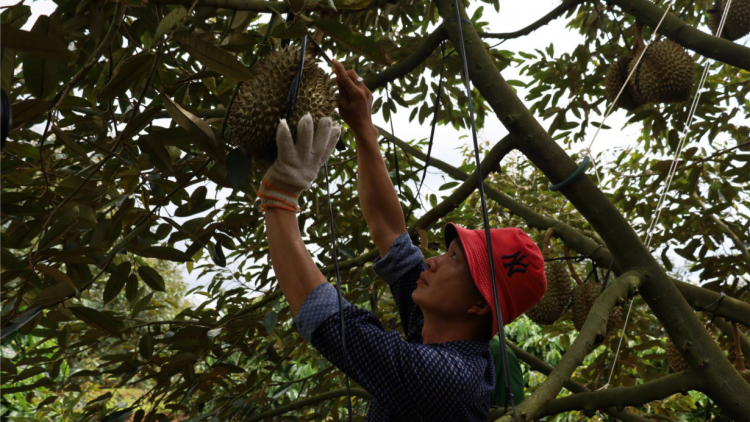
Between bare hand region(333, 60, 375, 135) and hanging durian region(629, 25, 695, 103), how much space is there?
1296 millimetres

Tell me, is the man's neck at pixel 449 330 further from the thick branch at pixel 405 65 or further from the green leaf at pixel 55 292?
the green leaf at pixel 55 292

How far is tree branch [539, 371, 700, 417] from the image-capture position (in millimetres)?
1541

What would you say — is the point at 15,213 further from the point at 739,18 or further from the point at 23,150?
the point at 739,18

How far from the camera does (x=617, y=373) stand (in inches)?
113

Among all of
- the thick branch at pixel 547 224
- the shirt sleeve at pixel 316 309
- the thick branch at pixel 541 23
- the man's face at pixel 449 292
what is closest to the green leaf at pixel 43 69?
the shirt sleeve at pixel 316 309

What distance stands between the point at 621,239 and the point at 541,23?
3.09ft

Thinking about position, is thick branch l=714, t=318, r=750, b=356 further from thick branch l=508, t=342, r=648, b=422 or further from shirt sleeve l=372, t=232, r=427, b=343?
shirt sleeve l=372, t=232, r=427, b=343

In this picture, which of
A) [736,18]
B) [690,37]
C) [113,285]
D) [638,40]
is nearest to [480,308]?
[113,285]

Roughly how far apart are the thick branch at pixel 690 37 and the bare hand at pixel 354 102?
1.13 metres

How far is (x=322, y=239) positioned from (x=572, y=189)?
3.75ft

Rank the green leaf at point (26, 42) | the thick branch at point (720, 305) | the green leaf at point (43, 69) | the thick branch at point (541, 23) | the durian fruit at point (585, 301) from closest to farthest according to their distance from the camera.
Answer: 1. the green leaf at point (26, 42)
2. the green leaf at point (43, 69)
3. the thick branch at point (720, 305)
4. the thick branch at point (541, 23)
5. the durian fruit at point (585, 301)

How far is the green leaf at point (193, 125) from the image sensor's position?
1.06 meters

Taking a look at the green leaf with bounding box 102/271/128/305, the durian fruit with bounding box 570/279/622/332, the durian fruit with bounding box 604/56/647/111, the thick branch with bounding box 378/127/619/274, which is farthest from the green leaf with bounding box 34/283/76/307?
the durian fruit with bounding box 604/56/647/111

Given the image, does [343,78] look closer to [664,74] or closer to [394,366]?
[394,366]
